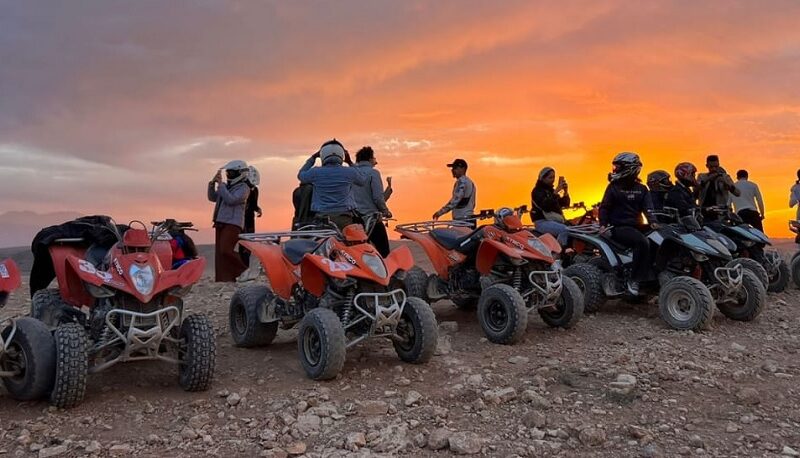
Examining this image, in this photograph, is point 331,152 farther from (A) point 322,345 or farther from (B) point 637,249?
(B) point 637,249

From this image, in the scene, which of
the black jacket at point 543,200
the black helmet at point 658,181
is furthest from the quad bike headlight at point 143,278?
the black helmet at point 658,181

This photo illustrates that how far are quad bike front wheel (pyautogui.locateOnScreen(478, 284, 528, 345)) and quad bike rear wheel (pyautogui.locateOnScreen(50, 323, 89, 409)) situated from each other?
3.92 m

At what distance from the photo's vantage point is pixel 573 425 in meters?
4.67

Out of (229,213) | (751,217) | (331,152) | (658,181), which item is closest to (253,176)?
(229,213)

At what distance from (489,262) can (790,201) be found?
10395mm

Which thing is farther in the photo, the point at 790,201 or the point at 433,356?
the point at 790,201

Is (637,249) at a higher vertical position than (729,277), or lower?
higher

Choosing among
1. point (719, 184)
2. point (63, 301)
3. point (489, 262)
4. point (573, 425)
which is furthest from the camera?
point (719, 184)

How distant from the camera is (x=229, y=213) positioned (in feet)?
33.7

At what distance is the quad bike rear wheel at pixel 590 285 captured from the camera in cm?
862

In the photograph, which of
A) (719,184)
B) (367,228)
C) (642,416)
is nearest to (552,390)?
(642,416)

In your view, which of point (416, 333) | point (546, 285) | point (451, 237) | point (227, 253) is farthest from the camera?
point (227, 253)

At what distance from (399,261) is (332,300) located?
0.73 m

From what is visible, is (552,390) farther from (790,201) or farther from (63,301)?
(790,201)
